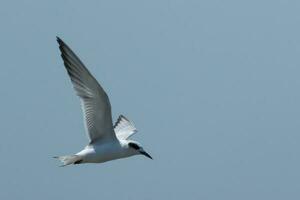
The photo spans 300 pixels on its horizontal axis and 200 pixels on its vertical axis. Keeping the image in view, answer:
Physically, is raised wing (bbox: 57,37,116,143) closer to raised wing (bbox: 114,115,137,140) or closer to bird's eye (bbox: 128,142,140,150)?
bird's eye (bbox: 128,142,140,150)

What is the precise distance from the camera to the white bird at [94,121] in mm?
18875

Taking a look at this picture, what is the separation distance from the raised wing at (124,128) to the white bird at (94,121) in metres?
2.66

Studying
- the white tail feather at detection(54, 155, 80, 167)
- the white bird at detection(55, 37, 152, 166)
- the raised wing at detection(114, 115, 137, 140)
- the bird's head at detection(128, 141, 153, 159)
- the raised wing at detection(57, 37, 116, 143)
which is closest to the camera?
the raised wing at detection(57, 37, 116, 143)

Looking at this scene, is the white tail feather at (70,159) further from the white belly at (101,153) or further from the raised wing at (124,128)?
the raised wing at (124,128)

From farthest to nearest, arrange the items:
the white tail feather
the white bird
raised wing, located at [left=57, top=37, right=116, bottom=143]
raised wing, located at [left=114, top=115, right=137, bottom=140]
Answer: raised wing, located at [left=114, top=115, right=137, bottom=140] < the white tail feather < the white bird < raised wing, located at [left=57, top=37, right=116, bottom=143]

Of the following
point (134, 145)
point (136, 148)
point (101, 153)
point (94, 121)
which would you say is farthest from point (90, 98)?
point (136, 148)

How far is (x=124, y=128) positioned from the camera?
24.0 meters

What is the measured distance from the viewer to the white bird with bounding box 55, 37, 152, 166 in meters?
18.9

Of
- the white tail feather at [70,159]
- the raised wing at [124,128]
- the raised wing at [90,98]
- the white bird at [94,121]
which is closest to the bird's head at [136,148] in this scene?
the white bird at [94,121]

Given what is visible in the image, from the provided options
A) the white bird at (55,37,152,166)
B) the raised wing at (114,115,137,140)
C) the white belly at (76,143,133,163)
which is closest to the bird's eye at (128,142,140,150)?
the white bird at (55,37,152,166)

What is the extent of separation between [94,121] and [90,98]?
716mm

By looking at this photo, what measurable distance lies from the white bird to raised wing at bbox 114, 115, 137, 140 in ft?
8.72

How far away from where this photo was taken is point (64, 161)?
1983 cm

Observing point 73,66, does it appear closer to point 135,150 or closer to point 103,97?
point 103,97
